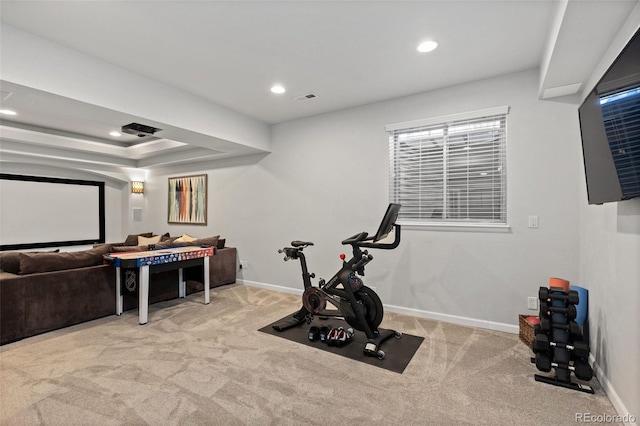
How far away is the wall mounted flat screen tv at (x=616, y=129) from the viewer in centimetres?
149

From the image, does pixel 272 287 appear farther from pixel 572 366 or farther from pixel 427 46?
pixel 427 46

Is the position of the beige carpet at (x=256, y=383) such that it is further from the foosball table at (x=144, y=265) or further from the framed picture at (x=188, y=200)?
the framed picture at (x=188, y=200)

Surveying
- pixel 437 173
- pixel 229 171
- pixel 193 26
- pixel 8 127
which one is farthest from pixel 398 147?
pixel 8 127

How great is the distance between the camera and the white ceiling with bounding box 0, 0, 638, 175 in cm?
216

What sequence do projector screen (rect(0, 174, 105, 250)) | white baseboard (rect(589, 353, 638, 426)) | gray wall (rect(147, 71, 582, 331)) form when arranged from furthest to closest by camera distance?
1. projector screen (rect(0, 174, 105, 250))
2. gray wall (rect(147, 71, 582, 331))
3. white baseboard (rect(589, 353, 638, 426))

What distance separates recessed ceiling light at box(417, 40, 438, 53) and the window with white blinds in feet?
3.30

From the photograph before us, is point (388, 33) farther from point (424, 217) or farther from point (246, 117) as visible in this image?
point (246, 117)

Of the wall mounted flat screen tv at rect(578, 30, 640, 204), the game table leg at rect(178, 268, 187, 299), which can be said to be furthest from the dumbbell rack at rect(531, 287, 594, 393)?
the game table leg at rect(178, 268, 187, 299)

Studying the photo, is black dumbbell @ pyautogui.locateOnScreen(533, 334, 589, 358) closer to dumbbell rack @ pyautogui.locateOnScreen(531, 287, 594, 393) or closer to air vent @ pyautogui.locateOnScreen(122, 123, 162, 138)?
dumbbell rack @ pyautogui.locateOnScreen(531, 287, 594, 393)

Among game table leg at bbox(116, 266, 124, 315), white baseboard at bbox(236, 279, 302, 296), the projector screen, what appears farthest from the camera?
the projector screen

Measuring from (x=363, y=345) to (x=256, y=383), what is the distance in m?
1.12

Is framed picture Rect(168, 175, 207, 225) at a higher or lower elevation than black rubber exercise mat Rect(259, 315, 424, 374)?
higher

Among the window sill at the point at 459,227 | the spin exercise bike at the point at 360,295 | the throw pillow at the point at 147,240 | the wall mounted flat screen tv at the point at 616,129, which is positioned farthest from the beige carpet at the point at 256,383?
the throw pillow at the point at 147,240

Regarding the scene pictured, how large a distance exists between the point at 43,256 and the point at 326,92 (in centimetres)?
365
